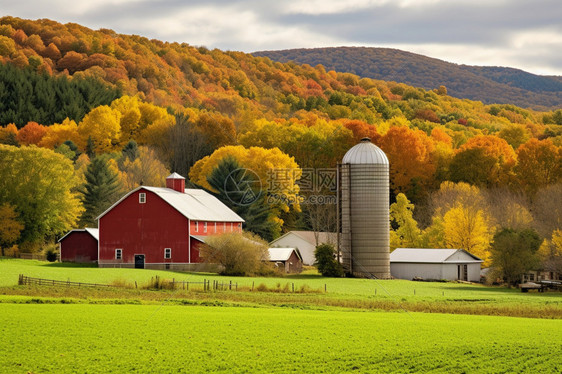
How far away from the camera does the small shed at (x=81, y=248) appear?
240 ft

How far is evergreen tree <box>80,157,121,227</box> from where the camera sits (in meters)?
85.4

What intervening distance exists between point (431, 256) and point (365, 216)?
954 cm

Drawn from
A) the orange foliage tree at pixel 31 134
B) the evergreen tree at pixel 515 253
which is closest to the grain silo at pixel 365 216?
the evergreen tree at pixel 515 253

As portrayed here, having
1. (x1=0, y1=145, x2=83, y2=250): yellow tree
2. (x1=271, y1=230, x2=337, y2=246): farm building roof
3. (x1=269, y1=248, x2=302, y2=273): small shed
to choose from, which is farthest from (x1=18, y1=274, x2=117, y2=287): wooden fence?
(x1=271, y1=230, x2=337, y2=246): farm building roof

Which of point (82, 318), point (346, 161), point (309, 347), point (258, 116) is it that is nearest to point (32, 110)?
point (258, 116)

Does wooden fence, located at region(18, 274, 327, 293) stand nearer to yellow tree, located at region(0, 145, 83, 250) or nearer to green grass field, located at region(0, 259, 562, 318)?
green grass field, located at region(0, 259, 562, 318)

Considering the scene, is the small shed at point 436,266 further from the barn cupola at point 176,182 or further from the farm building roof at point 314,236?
the barn cupola at point 176,182

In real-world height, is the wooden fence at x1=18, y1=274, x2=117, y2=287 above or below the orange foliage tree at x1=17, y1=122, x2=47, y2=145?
below

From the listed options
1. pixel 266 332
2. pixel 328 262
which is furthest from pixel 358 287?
pixel 266 332

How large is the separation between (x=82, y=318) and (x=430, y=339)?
1304 cm

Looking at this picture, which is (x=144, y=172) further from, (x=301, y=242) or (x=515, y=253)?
(x=515, y=253)

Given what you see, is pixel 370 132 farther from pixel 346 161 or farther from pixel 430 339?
pixel 430 339

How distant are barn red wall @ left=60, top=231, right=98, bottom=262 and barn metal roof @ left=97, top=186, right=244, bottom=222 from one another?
4.07 metres

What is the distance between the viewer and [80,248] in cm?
7338
